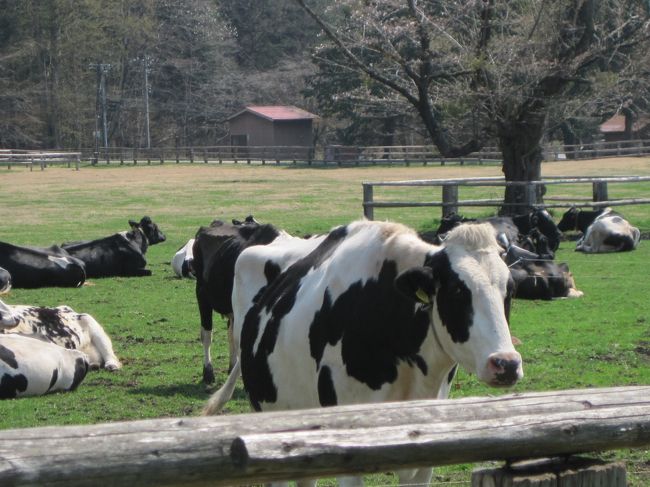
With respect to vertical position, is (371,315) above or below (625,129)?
below

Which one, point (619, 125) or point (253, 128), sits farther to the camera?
point (253, 128)

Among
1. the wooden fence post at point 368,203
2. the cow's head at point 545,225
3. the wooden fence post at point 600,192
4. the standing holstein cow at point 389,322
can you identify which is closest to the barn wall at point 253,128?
the wooden fence post at point 600,192

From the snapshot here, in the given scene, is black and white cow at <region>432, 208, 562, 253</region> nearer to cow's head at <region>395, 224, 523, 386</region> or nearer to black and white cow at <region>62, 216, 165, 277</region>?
black and white cow at <region>62, 216, 165, 277</region>

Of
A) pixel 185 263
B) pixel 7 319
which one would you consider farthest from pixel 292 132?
pixel 7 319

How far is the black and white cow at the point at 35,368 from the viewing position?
9.98 metres

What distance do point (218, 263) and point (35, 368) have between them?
1860mm

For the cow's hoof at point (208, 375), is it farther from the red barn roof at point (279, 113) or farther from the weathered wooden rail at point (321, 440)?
the red barn roof at point (279, 113)

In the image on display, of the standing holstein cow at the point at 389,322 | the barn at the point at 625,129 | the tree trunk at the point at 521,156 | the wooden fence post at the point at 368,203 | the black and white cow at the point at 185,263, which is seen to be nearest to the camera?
the standing holstein cow at the point at 389,322

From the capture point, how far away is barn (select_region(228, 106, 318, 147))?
85.9 m

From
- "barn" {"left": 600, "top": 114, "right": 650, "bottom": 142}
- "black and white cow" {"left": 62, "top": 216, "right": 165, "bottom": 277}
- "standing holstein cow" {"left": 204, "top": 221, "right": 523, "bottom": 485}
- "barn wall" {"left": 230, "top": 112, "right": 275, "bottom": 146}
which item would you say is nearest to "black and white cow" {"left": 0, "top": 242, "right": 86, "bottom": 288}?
"black and white cow" {"left": 62, "top": 216, "right": 165, "bottom": 277}

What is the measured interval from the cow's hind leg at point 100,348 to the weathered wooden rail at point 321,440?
8.40 meters

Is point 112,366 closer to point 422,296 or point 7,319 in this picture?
point 7,319

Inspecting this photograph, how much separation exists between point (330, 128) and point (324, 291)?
84.3 m

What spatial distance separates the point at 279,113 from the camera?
86250mm
